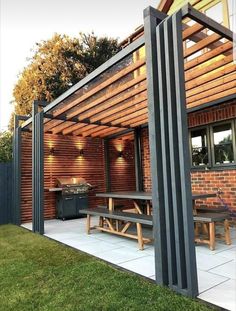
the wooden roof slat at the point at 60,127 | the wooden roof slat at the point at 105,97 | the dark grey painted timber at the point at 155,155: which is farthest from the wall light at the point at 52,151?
the dark grey painted timber at the point at 155,155

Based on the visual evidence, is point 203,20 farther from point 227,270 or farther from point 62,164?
point 62,164

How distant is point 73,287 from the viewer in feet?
10.1

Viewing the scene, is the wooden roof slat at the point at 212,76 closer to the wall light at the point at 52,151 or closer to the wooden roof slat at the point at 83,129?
the wooden roof slat at the point at 83,129

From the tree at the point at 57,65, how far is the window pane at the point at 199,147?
1330 centimetres

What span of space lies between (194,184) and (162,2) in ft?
20.0

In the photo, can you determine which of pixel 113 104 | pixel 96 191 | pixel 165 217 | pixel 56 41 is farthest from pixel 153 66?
pixel 56 41

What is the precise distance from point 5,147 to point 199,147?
9959 mm

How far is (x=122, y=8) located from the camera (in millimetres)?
11812

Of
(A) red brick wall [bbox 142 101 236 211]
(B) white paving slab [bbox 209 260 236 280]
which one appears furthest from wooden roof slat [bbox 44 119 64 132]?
(B) white paving slab [bbox 209 260 236 280]

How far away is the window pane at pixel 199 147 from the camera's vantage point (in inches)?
272

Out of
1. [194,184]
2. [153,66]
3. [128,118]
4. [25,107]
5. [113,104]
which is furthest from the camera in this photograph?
[25,107]

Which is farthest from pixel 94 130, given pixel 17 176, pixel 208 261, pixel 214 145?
pixel 208 261

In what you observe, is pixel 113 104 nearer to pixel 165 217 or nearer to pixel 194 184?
pixel 194 184

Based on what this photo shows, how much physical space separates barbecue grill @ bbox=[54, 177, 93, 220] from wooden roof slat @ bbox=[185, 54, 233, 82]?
5.04m
